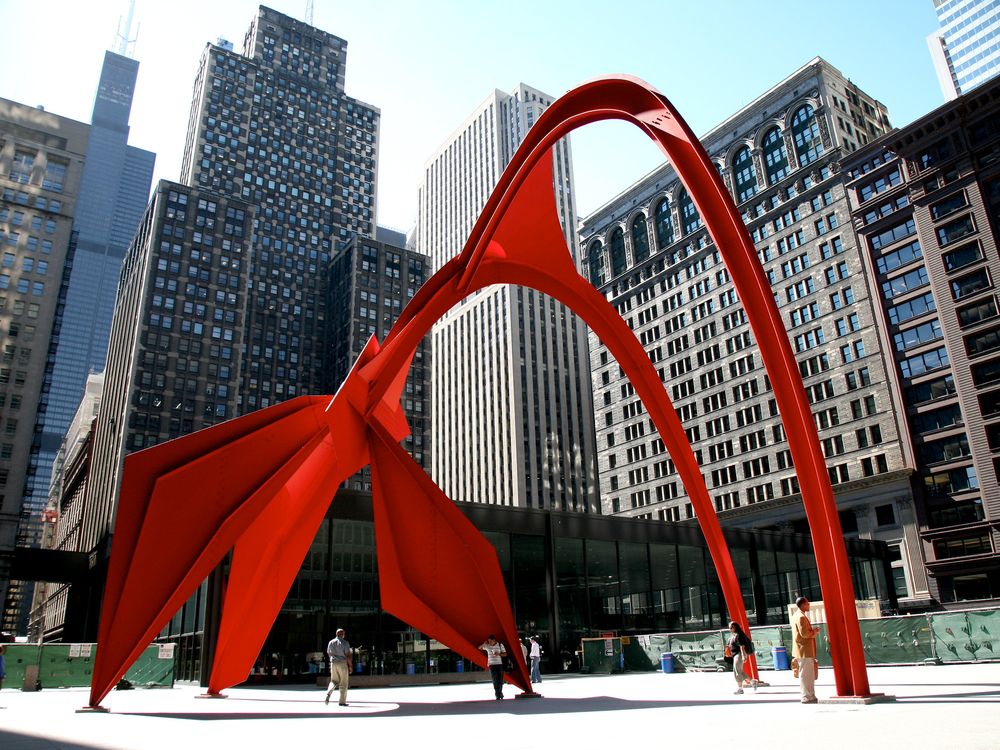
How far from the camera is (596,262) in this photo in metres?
97.8

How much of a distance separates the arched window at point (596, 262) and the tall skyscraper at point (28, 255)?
59524 mm

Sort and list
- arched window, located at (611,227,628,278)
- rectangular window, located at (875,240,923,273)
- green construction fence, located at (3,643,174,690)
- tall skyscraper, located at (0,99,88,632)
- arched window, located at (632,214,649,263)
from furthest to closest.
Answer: arched window, located at (611,227,628,278) < arched window, located at (632,214,649,263) < tall skyscraper, located at (0,99,88,632) < rectangular window, located at (875,240,923,273) < green construction fence, located at (3,643,174,690)

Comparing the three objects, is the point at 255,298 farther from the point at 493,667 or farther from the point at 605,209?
the point at 493,667

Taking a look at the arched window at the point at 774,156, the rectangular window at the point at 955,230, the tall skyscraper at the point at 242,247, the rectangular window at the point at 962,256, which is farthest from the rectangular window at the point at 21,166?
the rectangular window at the point at 962,256

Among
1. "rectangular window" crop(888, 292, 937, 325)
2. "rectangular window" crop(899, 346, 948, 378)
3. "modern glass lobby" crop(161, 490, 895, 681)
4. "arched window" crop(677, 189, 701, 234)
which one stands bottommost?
"modern glass lobby" crop(161, 490, 895, 681)

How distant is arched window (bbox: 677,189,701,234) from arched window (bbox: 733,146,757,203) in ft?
18.9

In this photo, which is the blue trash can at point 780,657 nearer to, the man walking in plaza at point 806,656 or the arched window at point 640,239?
the man walking in plaza at point 806,656

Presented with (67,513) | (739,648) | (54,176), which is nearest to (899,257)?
(739,648)

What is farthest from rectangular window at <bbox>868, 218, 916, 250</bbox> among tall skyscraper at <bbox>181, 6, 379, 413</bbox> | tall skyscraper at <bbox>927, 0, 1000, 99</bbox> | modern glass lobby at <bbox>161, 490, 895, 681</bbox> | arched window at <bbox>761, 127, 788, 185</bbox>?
tall skyscraper at <bbox>927, 0, 1000, 99</bbox>

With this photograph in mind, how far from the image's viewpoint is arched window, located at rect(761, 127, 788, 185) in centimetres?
7519

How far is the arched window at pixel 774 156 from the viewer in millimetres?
75188

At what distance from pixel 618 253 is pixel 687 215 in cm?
1173

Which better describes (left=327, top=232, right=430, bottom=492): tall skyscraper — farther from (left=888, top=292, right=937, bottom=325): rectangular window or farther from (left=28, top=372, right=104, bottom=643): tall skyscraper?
(left=888, top=292, right=937, bottom=325): rectangular window

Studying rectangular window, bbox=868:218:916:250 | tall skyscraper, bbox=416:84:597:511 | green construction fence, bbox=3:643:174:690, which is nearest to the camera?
green construction fence, bbox=3:643:174:690
